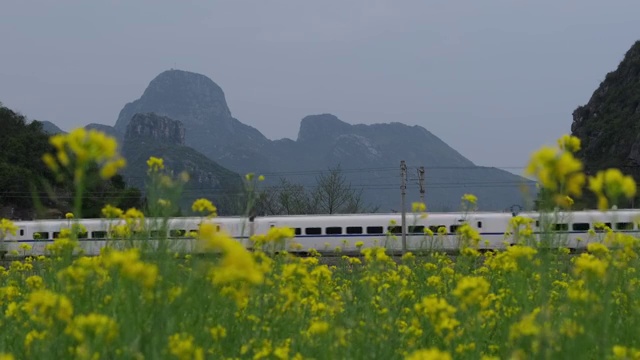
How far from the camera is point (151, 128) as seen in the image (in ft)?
512

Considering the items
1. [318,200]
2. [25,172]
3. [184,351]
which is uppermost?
[25,172]

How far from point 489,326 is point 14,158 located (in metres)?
50.6

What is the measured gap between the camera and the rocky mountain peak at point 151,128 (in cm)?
15362

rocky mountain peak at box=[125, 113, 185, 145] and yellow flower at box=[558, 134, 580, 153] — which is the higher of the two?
rocky mountain peak at box=[125, 113, 185, 145]

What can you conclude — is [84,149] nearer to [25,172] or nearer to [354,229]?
[354,229]

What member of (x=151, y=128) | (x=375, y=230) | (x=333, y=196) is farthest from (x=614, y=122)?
(x=151, y=128)

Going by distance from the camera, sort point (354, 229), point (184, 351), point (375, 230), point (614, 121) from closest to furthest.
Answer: point (184, 351) < point (375, 230) < point (354, 229) < point (614, 121)

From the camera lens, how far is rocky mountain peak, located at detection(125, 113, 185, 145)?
504 ft

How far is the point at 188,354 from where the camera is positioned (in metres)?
2.26

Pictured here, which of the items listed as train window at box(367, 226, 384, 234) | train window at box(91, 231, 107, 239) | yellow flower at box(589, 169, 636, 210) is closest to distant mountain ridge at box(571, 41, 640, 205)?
train window at box(367, 226, 384, 234)

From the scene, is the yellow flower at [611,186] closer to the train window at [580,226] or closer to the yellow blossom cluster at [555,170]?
the yellow blossom cluster at [555,170]

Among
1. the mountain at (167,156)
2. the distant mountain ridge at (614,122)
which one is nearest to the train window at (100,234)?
the distant mountain ridge at (614,122)

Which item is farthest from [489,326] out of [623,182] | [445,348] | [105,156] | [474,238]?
[105,156]

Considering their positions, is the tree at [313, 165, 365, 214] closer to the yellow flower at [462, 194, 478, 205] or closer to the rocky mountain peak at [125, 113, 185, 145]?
the yellow flower at [462, 194, 478, 205]
